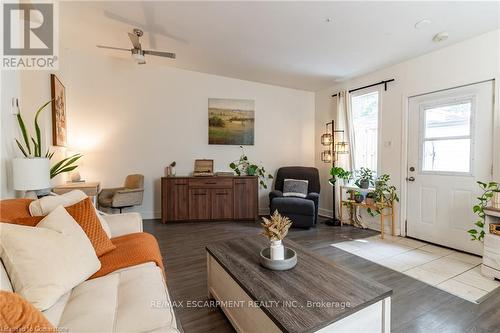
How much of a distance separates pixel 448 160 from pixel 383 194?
94 centimetres

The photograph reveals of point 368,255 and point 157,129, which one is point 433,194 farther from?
point 157,129

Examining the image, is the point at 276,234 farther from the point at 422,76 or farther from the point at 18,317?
the point at 422,76

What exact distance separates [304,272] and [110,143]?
427cm

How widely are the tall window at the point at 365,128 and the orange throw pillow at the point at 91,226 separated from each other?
3928 mm

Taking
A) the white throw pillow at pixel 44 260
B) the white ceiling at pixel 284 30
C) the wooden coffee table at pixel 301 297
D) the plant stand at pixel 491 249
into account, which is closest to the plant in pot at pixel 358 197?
the plant stand at pixel 491 249

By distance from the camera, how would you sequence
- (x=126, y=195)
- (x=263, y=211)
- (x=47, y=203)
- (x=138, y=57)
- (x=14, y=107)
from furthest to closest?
1. (x=263, y=211)
2. (x=126, y=195)
3. (x=138, y=57)
4. (x=14, y=107)
5. (x=47, y=203)

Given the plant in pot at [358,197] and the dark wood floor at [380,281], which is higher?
the plant in pot at [358,197]

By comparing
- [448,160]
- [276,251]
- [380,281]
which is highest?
[448,160]

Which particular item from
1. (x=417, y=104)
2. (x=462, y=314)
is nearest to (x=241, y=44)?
(x=417, y=104)

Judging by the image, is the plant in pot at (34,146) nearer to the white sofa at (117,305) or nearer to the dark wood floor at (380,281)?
the dark wood floor at (380,281)

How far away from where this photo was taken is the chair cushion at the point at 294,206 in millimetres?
3949

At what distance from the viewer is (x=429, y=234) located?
3350mm

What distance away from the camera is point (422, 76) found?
11.1ft

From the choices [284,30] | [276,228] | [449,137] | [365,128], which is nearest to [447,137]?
[449,137]
